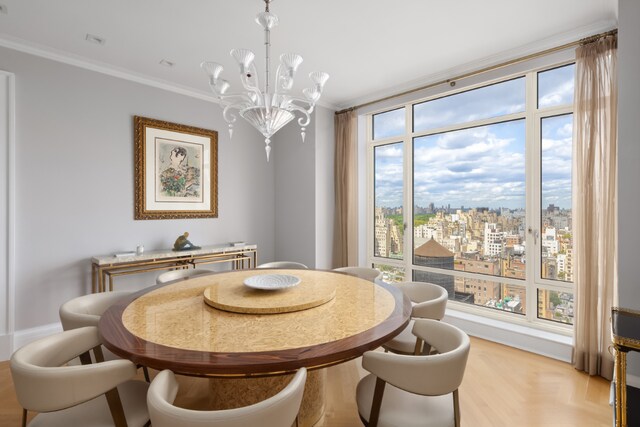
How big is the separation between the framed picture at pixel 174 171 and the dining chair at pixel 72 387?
241 centimetres

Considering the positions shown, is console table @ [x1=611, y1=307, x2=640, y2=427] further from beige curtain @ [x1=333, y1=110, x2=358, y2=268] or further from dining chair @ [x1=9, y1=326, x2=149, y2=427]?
beige curtain @ [x1=333, y1=110, x2=358, y2=268]

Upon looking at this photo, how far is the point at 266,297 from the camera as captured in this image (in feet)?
6.55

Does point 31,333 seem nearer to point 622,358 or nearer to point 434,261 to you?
point 434,261

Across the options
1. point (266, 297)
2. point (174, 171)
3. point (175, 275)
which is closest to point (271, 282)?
point (266, 297)

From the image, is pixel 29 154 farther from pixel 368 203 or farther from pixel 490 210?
pixel 490 210

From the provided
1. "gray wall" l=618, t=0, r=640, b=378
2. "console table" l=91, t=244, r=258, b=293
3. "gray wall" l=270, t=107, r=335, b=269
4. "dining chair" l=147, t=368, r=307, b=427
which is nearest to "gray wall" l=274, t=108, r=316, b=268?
"gray wall" l=270, t=107, r=335, b=269

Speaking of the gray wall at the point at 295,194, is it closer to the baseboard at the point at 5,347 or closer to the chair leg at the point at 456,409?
the baseboard at the point at 5,347

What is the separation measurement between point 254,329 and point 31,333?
2905mm

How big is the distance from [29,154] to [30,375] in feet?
8.96

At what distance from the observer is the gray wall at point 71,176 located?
304 cm

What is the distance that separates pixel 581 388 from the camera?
8.00ft

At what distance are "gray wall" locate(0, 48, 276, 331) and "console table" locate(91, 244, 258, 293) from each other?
243 mm

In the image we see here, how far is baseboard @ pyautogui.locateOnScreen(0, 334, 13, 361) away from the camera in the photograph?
2.90 metres

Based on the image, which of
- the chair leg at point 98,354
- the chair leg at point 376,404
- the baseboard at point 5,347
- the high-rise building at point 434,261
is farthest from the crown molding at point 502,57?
the baseboard at point 5,347
